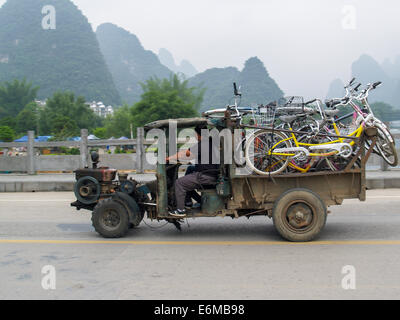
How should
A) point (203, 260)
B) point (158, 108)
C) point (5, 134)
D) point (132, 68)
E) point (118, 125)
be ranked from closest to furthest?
point (203, 260)
point (5, 134)
point (158, 108)
point (118, 125)
point (132, 68)

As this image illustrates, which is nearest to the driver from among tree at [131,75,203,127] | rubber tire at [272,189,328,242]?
rubber tire at [272,189,328,242]

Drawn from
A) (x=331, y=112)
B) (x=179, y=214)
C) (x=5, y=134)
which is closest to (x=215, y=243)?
(x=179, y=214)

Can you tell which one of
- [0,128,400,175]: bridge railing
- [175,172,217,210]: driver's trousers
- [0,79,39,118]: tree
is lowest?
[175,172,217,210]: driver's trousers

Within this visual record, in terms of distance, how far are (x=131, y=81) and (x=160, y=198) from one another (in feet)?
545

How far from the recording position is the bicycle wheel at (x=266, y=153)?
250 inches

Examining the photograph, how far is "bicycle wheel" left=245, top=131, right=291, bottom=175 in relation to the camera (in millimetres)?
6359

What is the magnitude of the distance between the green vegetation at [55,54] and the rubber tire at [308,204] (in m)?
109

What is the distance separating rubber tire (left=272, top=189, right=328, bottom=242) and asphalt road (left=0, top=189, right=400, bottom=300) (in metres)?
0.16

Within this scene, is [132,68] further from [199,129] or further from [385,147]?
[385,147]

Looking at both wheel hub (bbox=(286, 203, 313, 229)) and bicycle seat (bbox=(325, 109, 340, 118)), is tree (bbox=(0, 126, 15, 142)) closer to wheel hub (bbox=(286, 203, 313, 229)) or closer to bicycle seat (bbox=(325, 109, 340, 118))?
bicycle seat (bbox=(325, 109, 340, 118))

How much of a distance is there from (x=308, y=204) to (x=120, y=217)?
9.35ft

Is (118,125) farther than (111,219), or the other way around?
(118,125)

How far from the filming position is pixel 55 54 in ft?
420

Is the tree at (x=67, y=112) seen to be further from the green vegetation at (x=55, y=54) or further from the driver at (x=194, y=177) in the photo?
the driver at (x=194, y=177)
